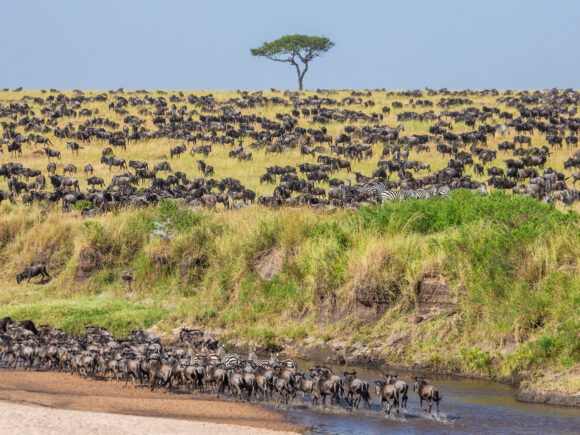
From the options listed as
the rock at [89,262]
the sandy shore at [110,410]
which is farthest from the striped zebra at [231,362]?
the rock at [89,262]

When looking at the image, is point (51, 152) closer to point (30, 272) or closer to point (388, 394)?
point (30, 272)

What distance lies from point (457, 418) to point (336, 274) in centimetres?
700

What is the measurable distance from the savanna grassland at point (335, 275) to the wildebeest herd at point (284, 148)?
4.20 metres

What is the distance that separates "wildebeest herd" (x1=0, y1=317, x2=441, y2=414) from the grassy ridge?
8.49 feet

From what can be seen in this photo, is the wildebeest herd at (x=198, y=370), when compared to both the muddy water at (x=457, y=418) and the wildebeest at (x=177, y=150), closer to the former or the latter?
the muddy water at (x=457, y=418)

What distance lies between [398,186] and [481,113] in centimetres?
2527

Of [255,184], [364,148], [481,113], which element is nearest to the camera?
[255,184]

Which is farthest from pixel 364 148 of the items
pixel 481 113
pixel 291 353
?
pixel 291 353

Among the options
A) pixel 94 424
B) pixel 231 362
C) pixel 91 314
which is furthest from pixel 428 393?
pixel 91 314

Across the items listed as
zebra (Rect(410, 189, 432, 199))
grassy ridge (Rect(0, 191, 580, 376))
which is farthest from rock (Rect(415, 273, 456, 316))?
zebra (Rect(410, 189, 432, 199))

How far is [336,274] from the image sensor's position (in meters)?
19.9

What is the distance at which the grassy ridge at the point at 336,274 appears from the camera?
663 inches

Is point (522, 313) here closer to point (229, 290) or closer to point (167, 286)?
point (229, 290)

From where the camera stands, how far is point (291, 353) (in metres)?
18.9
